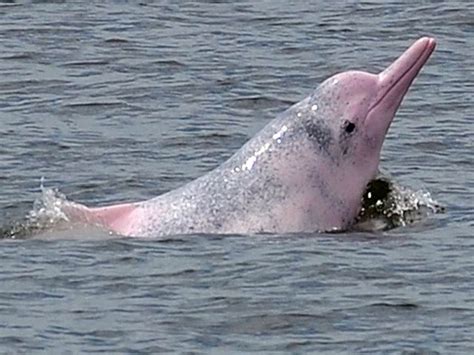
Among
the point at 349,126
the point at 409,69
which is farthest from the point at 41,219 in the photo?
the point at 409,69

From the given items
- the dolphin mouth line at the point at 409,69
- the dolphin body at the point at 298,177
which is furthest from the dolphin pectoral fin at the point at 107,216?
the dolphin mouth line at the point at 409,69

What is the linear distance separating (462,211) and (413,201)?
1.80 ft

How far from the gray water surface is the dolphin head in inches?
21.0

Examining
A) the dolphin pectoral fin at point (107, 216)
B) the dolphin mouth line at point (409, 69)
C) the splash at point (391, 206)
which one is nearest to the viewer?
the dolphin pectoral fin at point (107, 216)

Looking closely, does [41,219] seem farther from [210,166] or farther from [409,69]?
[409,69]

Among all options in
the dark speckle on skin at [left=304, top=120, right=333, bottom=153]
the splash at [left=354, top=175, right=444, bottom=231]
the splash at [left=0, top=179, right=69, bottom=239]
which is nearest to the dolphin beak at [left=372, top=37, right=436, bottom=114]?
the dark speckle on skin at [left=304, top=120, right=333, bottom=153]

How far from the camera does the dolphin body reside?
17781 millimetres

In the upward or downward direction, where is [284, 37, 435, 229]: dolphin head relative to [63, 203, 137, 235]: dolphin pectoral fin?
upward

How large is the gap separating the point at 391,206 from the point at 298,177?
1.21 m

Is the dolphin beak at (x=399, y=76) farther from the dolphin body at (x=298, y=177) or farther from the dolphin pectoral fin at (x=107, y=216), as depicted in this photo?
the dolphin pectoral fin at (x=107, y=216)

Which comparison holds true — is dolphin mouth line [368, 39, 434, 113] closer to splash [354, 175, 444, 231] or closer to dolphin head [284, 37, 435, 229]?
dolphin head [284, 37, 435, 229]

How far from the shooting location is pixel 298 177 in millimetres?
18031

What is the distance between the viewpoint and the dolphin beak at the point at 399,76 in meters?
18.3

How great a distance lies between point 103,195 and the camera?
64.6 feet
